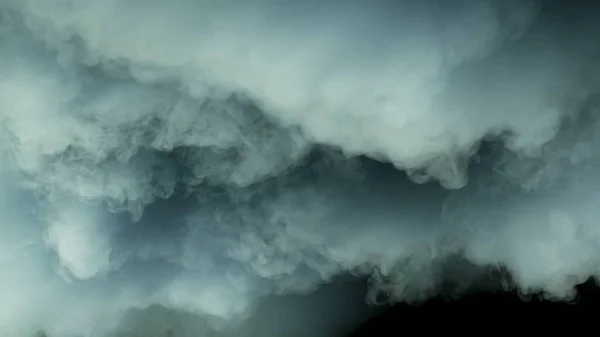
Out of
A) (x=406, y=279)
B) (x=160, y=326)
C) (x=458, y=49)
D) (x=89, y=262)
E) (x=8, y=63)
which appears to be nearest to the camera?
(x=458, y=49)

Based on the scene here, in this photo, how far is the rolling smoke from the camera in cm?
214

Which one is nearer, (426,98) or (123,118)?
(426,98)

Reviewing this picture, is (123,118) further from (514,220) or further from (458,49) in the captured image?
(514,220)

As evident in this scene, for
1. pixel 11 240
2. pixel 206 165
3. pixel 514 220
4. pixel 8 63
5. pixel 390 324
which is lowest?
pixel 390 324

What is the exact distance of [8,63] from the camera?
7.86ft

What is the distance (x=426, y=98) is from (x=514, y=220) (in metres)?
0.80

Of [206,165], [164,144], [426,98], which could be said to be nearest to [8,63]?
[164,144]

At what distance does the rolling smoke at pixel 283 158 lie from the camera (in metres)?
2.14

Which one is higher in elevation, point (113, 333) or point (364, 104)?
point (364, 104)

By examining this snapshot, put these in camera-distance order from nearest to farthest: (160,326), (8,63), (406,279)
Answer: (8,63) → (406,279) → (160,326)

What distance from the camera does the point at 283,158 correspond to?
2.55m

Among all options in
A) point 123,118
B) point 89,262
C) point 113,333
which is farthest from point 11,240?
point 123,118

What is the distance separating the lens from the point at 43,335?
2953 mm

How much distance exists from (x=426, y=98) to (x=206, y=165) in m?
1.06
